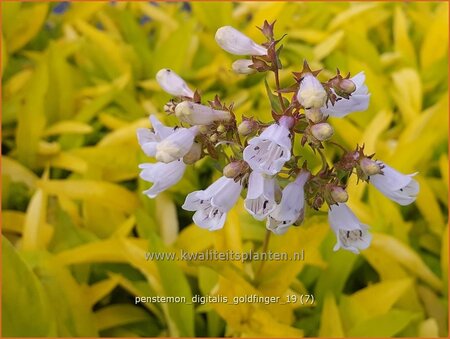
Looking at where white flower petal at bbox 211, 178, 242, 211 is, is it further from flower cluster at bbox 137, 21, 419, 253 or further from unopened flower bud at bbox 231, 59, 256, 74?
unopened flower bud at bbox 231, 59, 256, 74

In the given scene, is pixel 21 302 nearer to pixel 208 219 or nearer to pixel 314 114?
pixel 208 219

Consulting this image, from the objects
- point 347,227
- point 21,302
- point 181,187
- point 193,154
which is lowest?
point 181,187

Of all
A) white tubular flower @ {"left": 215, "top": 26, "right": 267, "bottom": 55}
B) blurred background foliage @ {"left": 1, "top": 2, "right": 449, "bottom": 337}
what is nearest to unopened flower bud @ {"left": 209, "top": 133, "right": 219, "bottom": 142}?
white tubular flower @ {"left": 215, "top": 26, "right": 267, "bottom": 55}

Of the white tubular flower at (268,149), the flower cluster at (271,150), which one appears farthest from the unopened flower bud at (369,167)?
the white tubular flower at (268,149)

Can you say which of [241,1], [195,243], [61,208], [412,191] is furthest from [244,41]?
[241,1]

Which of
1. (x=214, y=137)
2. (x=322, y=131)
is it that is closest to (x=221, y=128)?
(x=214, y=137)
